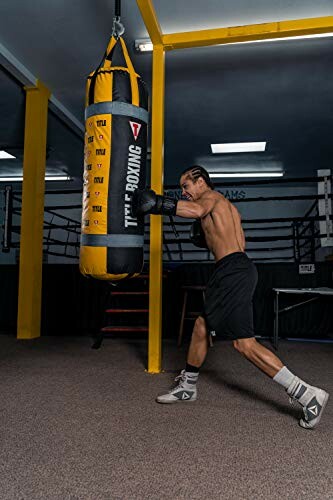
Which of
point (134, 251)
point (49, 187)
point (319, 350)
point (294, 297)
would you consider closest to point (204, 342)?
point (134, 251)

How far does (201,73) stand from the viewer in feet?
14.3

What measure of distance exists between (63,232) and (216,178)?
444 centimetres

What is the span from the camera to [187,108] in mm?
5277

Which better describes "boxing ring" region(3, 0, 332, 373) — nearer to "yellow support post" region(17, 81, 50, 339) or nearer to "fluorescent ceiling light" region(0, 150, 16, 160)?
"yellow support post" region(17, 81, 50, 339)

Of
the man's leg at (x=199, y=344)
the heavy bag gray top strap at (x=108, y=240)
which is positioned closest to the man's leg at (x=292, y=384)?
the man's leg at (x=199, y=344)

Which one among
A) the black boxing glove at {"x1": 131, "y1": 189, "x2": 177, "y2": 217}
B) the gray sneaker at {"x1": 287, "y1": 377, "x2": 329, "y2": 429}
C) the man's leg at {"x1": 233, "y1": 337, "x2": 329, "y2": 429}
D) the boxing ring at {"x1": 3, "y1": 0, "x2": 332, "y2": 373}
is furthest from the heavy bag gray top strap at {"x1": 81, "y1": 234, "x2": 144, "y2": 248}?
the gray sneaker at {"x1": 287, "y1": 377, "x2": 329, "y2": 429}

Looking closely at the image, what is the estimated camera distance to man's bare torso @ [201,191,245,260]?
211cm

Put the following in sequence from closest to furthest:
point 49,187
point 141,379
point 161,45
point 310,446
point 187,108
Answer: point 310,446, point 141,379, point 161,45, point 187,108, point 49,187

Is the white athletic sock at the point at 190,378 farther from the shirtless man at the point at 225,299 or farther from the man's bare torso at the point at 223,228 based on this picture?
the man's bare torso at the point at 223,228

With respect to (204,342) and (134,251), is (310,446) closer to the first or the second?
(204,342)

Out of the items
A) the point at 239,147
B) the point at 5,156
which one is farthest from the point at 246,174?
the point at 5,156

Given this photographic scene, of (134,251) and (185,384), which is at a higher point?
(134,251)

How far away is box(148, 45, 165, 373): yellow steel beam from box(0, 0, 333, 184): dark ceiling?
2.53 feet

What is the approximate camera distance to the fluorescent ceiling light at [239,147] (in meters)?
6.67
